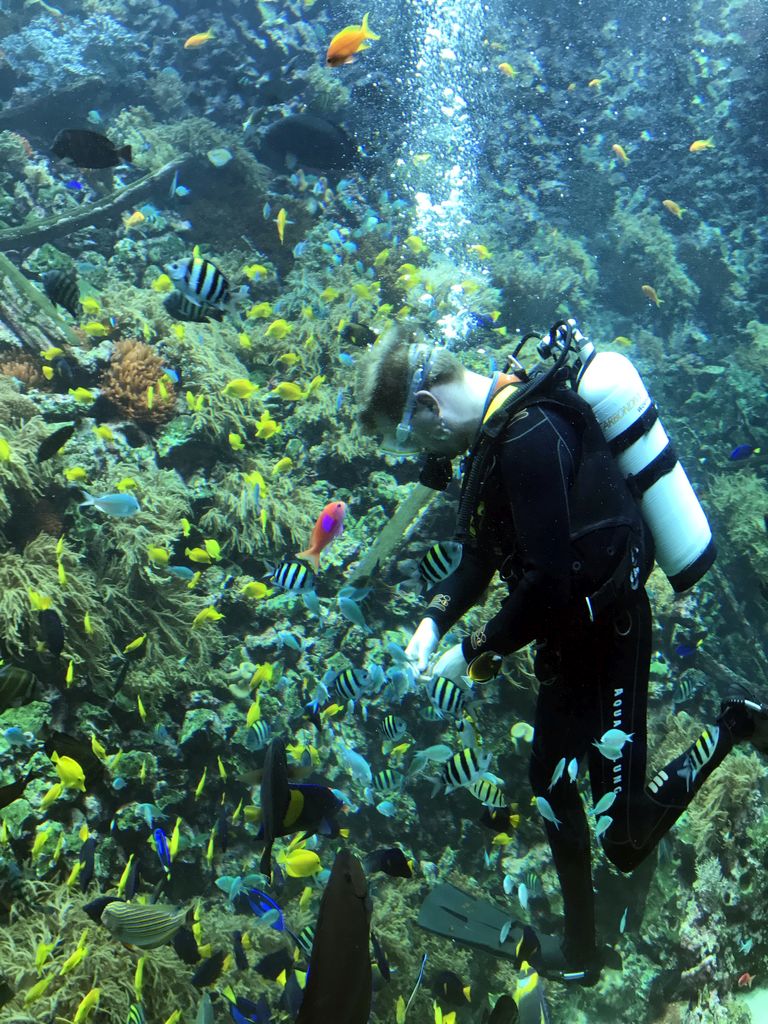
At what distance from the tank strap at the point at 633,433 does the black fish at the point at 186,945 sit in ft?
9.90

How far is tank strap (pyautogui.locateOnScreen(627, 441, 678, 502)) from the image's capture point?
2.55 metres

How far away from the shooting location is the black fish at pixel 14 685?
2832 millimetres

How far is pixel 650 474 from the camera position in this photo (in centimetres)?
255

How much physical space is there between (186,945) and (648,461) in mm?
3132

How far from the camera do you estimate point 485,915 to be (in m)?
3.71

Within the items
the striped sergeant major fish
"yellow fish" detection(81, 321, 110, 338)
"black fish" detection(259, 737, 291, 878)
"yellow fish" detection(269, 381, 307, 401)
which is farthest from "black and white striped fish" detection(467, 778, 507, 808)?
"yellow fish" detection(81, 321, 110, 338)

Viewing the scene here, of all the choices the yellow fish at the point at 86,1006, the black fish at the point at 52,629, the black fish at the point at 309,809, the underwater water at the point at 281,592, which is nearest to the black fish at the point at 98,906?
the underwater water at the point at 281,592

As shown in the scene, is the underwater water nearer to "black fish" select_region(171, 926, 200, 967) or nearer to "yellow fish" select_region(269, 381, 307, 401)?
"black fish" select_region(171, 926, 200, 967)

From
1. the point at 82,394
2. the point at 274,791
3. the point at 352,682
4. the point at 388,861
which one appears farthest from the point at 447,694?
the point at 82,394

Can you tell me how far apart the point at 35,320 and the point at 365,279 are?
4486 mm

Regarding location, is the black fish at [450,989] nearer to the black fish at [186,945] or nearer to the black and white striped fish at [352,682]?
the black fish at [186,945]

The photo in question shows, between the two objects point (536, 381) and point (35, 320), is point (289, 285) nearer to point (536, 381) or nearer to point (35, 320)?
point (35, 320)

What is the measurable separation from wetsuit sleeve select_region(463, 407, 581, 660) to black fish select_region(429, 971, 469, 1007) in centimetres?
235

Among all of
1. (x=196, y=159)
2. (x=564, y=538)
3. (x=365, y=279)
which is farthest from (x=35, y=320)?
(x=564, y=538)
